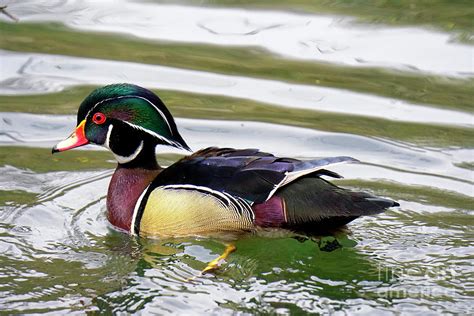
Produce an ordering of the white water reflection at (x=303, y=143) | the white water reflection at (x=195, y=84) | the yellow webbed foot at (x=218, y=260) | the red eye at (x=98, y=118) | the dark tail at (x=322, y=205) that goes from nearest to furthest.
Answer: the yellow webbed foot at (x=218, y=260) < the dark tail at (x=322, y=205) < the red eye at (x=98, y=118) < the white water reflection at (x=303, y=143) < the white water reflection at (x=195, y=84)

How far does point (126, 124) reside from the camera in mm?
7352

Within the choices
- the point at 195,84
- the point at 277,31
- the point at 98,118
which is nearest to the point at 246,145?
the point at 195,84

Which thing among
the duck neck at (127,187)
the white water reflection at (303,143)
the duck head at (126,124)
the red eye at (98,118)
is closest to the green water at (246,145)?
the white water reflection at (303,143)

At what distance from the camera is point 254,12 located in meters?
11.2

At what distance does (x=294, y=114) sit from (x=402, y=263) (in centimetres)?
283

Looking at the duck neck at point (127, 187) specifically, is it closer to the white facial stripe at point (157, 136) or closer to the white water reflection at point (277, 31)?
the white facial stripe at point (157, 136)

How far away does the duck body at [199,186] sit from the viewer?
6.74 meters

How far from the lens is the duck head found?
7262mm

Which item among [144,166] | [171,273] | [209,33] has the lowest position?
[171,273]

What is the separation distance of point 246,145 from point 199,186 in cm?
169

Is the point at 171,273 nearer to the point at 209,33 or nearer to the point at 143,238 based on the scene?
the point at 143,238

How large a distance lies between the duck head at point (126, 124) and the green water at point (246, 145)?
0.49m

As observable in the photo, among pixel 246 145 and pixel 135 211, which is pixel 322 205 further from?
pixel 246 145

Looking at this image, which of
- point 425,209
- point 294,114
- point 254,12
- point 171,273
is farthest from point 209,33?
point 171,273
